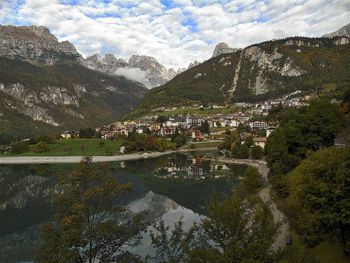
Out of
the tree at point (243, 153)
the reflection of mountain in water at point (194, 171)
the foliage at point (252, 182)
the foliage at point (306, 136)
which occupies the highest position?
the foliage at point (306, 136)

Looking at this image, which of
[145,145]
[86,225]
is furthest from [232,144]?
[86,225]

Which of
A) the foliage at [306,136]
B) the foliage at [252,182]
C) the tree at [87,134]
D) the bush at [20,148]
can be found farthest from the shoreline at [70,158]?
the foliage at [306,136]

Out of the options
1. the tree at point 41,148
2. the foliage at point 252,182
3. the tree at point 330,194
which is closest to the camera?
the tree at point 330,194

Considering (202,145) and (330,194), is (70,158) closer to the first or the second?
(202,145)

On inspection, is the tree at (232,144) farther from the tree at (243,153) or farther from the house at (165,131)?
the house at (165,131)

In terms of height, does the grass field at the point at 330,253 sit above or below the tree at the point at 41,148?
above

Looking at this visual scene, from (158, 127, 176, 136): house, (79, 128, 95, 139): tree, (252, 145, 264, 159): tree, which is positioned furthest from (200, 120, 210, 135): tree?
(252, 145, 264, 159): tree

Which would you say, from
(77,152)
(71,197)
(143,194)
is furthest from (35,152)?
(71,197)
